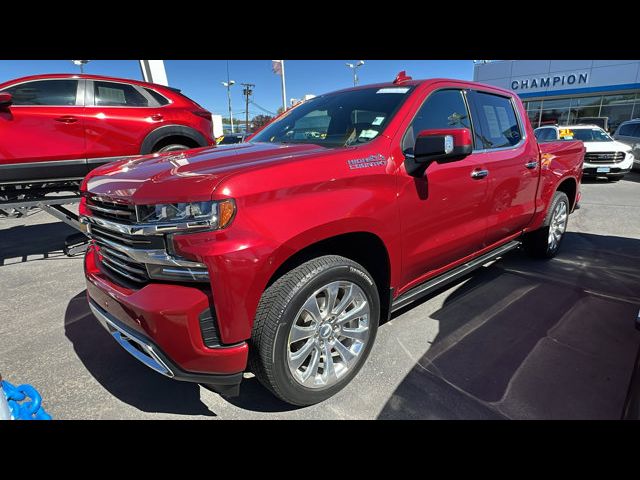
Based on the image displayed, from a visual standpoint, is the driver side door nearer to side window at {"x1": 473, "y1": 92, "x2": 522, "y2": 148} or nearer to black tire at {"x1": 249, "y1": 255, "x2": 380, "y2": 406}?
side window at {"x1": 473, "y1": 92, "x2": 522, "y2": 148}

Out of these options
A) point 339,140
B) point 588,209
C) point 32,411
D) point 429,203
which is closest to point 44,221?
point 32,411

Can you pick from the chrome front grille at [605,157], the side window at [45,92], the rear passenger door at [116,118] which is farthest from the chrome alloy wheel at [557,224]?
the chrome front grille at [605,157]

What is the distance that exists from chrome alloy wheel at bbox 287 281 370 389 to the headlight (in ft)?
2.08

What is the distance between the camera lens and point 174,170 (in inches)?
75.7

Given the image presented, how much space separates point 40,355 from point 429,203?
305 centimetres

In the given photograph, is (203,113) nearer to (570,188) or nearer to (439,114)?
(439,114)

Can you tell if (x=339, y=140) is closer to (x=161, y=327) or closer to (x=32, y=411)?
(x=161, y=327)

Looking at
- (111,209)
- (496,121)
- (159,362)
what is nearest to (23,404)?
(159,362)

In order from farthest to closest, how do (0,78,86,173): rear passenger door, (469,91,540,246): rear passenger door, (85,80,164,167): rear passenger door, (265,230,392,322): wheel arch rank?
(85,80,164,167): rear passenger door < (0,78,86,173): rear passenger door < (469,91,540,246): rear passenger door < (265,230,392,322): wheel arch

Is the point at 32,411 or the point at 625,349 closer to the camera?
the point at 32,411

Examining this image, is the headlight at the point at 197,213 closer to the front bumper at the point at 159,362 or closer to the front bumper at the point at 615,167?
the front bumper at the point at 159,362

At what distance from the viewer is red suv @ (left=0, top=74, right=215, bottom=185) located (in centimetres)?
461

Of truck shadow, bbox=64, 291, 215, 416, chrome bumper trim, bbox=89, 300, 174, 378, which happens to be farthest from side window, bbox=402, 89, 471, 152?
truck shadow, bbox=64, 291, 215, 416
